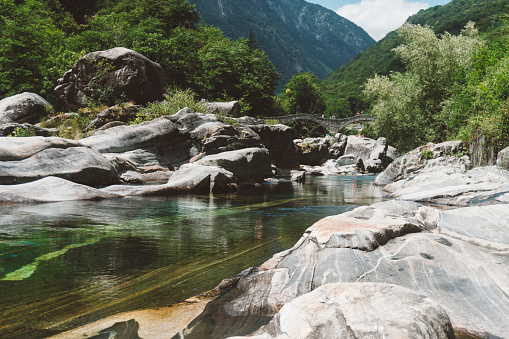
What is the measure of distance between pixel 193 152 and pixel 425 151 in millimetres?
13894

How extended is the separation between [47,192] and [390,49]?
284ft

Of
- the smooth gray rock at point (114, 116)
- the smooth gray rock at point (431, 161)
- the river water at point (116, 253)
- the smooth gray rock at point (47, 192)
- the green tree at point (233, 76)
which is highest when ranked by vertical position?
the green tree at point (233, 76)

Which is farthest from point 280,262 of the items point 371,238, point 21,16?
point 21,16

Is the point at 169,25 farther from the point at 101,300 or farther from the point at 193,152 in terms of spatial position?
the point at 101,300

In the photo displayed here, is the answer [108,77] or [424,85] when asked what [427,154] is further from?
[108,77]

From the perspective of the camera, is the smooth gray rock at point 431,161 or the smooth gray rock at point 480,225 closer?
the smooth gray rock at point 480,225

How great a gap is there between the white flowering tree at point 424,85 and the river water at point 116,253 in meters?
19.0

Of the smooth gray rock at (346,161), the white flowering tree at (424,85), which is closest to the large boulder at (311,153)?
the smooth gray rock at (346,161)

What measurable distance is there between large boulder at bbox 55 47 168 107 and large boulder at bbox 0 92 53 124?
2.38m

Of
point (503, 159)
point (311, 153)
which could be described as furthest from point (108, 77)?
point (311, 153)

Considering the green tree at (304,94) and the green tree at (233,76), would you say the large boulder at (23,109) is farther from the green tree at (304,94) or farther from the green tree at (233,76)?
the green tree at (304,94)

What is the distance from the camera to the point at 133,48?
102 feet

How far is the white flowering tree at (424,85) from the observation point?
25328 mm

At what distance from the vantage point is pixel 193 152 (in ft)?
70.2
